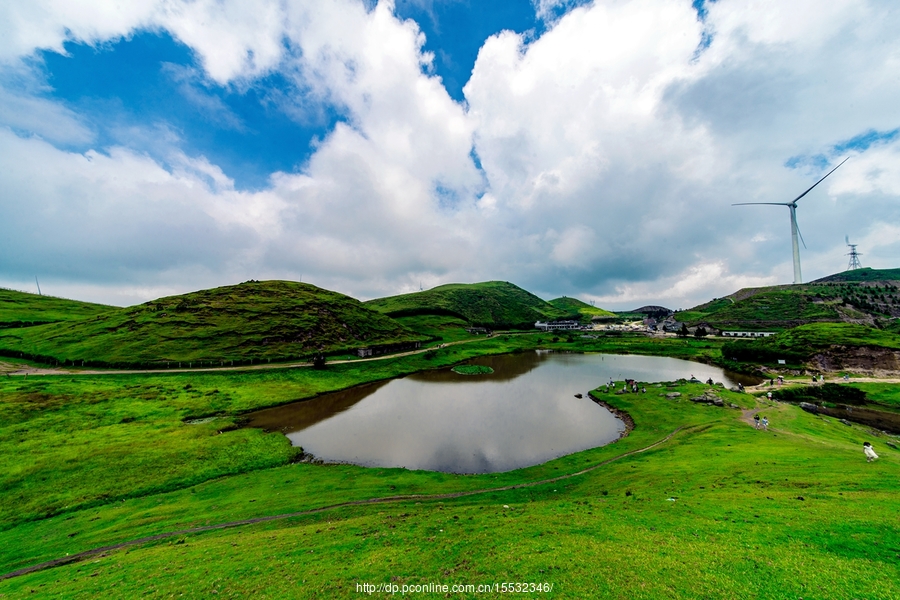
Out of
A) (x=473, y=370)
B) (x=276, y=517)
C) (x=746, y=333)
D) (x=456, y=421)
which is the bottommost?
(x=456, y=421)

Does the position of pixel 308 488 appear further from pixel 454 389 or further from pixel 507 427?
pixel 454 389

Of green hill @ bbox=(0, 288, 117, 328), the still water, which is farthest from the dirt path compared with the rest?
green hill @ bbox=(0, 288, 117, 328)

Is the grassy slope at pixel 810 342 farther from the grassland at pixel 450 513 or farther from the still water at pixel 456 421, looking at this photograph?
the grassland at pixel 450 513

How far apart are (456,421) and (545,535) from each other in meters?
30.6

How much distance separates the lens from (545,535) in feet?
44.5

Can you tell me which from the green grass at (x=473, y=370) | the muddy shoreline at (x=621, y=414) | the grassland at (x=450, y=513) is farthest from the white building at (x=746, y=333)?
the muddy shoreline at (x=621, y=414)

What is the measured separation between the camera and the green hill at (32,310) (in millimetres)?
96806

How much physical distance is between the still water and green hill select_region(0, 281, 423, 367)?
116 ft

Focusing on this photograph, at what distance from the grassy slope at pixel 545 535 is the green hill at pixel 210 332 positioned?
206 ft

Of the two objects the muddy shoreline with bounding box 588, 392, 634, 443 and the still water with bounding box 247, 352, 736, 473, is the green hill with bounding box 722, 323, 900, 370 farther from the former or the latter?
the muddy shoreline with bounding box 588, 392, 634, 443

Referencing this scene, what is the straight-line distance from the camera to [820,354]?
6888 cm

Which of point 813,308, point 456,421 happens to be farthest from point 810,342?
point 813,308

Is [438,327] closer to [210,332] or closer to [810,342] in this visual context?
[210,332]

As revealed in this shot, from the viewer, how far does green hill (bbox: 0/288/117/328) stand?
96.8m
